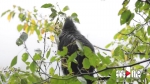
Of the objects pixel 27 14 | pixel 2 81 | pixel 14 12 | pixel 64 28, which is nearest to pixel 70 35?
pixel 64 28

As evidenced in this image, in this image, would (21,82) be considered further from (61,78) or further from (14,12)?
(14,12)

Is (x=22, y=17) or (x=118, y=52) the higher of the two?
(x=22, y=17)

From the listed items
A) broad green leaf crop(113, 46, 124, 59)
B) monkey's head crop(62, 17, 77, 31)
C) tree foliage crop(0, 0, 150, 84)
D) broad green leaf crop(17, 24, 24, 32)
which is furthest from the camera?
monkey's head crop(62, 17, 77, 31)

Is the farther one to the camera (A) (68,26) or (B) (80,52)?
(A) (68,26)

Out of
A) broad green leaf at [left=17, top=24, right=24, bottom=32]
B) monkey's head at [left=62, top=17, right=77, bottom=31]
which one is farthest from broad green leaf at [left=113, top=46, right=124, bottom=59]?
monkey's head at [left=62, top=17, right=77, bottom=31]

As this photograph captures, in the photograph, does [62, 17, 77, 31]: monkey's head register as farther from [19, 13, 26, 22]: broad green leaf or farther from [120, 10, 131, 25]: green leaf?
[120, 10, 131, 25]: green leaf

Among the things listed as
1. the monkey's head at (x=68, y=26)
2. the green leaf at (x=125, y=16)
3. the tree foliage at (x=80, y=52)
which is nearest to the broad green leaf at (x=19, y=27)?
the tree foliage at (x=80, y=52)

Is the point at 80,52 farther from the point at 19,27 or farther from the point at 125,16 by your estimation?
the point at 19,27

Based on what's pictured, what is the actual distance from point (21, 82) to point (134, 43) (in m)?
0.68

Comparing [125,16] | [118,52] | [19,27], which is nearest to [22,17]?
[19,27]

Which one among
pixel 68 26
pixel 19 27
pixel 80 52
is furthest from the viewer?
pixel 68 26

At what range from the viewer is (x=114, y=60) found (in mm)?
1025

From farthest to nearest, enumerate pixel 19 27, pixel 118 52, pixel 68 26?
pixel 68 26, pixel 19 27, pixel 118 52

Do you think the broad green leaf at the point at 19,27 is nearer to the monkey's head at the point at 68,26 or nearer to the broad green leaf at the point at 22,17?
the broad green leaf at the point at 22,17
